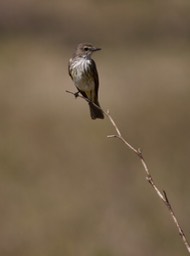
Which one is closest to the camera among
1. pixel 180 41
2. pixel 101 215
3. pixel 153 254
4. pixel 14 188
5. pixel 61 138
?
pixel 153 254

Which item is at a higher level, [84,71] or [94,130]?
[84,71]

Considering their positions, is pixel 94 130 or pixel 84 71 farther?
pixel 94 130

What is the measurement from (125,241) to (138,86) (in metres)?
7.00

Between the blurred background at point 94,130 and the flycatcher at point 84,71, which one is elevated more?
the flycatcher at point 84,71

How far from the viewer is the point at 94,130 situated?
14.2 m

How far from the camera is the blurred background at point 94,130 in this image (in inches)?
417

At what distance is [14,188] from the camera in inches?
468

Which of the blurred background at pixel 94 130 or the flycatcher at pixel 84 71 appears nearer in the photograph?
the flycatcher at pixel 84 71

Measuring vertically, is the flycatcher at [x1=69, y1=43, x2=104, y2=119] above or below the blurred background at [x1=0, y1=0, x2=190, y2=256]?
above

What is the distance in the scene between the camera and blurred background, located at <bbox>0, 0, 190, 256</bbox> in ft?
34.8

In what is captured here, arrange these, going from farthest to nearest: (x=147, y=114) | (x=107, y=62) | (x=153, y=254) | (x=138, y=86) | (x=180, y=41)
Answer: (x=180, y=41)
(x=107, y=62)
(x=138, y=86)
(x=147, y=114)
(x=153, y=254)

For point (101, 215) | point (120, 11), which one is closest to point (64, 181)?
point (101, 215)

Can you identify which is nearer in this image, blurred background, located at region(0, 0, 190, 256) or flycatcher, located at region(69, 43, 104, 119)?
flycatcher, located at region(69, 43, 104, 119)

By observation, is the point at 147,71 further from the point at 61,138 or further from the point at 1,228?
the point at 1,228
